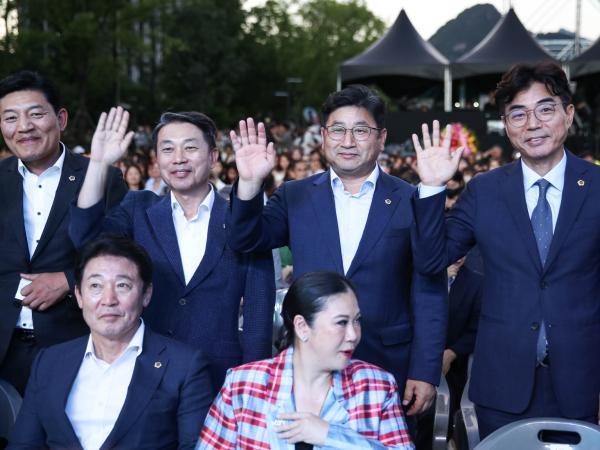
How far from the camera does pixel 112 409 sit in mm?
3182

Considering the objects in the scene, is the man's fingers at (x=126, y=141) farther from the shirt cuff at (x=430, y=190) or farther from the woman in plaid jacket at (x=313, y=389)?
the shirt cuff at (x=430, y=190)

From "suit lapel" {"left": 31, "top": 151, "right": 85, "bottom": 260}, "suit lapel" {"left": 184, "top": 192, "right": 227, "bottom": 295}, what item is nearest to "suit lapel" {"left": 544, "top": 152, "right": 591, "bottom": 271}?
"suit lapel" {"left": 184, "top": 192, "right": 227, "bottom": 295}

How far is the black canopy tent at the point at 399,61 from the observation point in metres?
22.7

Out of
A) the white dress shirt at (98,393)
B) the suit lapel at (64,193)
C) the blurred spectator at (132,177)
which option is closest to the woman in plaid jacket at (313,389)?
the white dress shirt at (98,393)

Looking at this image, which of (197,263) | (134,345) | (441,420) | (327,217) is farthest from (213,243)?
(441,420)

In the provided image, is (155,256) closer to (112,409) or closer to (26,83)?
(112,409)

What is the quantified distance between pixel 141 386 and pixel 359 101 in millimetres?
1323

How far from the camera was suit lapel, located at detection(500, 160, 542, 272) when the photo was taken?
3.19 metres

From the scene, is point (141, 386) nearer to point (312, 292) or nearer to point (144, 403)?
point (144, 403)

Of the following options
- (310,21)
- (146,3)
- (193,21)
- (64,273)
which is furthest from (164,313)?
(310,21)

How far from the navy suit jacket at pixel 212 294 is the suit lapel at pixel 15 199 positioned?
396 millimetres

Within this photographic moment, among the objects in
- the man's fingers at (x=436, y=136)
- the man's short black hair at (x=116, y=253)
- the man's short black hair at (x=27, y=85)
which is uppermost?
the man's short black hair at (x=27, y=85)

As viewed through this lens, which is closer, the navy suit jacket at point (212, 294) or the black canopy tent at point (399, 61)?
the navy suit jacket at point (212, 294)

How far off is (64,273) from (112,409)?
79cm
